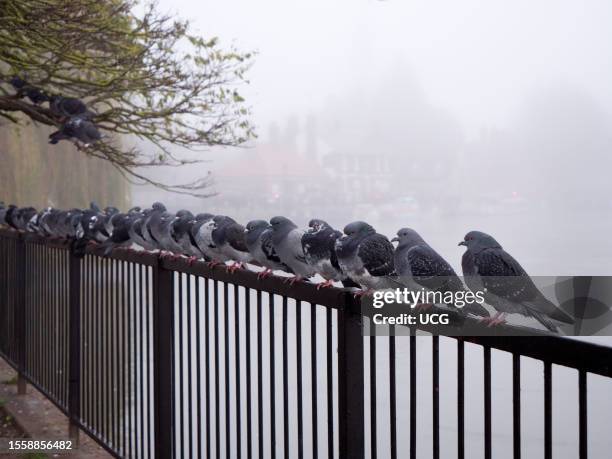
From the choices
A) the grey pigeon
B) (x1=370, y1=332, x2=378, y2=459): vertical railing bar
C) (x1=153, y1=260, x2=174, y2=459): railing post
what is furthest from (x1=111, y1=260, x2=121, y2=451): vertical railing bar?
(x1=370, y1=332, x2=378, y2=459): vertical railing bar

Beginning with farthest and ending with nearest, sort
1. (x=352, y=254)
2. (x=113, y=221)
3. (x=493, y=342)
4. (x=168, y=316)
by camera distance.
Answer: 1. (x=113, y=221)
2. (x=168, y=316)
3. (x=352, y=254)
4. (x=493, y=342)

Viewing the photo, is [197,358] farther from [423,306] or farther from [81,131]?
[81,131]

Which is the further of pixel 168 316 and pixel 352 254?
pixel 168 316

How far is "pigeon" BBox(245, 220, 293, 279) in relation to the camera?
319 cm

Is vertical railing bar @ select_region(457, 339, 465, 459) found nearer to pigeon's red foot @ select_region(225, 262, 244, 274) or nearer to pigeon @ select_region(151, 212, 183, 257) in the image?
pigeon's red foot @ select_region(225, 262, 244, 274)

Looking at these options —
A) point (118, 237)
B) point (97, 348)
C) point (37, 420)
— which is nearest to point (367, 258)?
point (118, 237)

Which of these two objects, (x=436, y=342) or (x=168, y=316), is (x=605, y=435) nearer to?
(x=436, y=342)

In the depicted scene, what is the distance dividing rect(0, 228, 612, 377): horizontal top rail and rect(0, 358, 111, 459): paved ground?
4.58ft

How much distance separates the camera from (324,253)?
9.15 feet

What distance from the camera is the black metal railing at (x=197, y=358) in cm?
207

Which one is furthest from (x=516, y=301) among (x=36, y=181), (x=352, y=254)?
(x=36, y=181)

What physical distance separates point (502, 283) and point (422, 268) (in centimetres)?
32

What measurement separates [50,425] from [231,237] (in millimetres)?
2717

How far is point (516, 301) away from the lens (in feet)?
6.52
